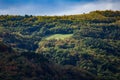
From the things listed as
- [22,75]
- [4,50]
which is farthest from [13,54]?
[22,75]

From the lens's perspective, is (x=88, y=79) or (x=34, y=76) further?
(x=88, y=79)

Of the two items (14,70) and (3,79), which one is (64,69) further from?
(3,79)

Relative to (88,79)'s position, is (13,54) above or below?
above

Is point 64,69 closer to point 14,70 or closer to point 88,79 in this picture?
point 88,79

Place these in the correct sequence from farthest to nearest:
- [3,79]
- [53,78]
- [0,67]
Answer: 1. [53,78]
2. [0,67]
3. [3,79]

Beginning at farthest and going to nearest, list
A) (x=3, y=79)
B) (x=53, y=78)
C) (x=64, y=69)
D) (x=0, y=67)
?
Answer: (x=64, y=69) < (x=53, y=78) < (x=0, y=67) < (x=3, y=79)

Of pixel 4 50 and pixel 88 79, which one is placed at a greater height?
pixel 4 50

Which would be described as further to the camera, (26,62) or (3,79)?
(26,62)

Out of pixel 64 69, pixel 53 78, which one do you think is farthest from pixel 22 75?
pixel 64 69

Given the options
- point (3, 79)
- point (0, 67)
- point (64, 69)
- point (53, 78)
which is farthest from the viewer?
point (64, 69)
